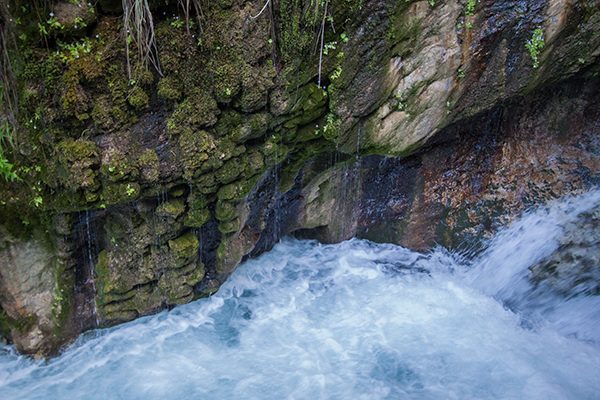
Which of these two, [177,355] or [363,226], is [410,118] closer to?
[363,226]

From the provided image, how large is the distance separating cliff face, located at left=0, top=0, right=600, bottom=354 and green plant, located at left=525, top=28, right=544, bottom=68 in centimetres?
2

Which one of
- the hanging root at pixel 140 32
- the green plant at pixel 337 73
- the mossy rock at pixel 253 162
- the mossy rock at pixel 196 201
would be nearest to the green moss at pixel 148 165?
the mossy rock at pixel 196 201

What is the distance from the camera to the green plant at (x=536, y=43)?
4.26 metres

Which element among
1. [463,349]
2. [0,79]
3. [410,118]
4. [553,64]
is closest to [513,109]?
[553,64]

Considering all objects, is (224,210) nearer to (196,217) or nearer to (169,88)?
(196,217)

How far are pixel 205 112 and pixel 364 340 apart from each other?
4.00 m

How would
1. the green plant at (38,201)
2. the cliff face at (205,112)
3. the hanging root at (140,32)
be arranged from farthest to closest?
1. the green plant at (38,201)
2. the cliff face at (205,112)
3. the hanging root at (140,32)

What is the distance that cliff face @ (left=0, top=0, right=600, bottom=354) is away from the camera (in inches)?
148

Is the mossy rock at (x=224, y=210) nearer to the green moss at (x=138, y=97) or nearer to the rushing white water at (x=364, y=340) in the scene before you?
the green moss at (x=138, y=97)

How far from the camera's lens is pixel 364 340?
5434 mm

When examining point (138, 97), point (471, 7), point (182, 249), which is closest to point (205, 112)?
point (138, 97)

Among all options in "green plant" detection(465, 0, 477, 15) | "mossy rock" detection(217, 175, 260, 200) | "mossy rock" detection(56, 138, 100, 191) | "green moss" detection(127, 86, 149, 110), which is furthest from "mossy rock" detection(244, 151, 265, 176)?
"green plant" detection(465, 0, 477, 15)

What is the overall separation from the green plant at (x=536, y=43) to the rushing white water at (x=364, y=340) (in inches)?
104

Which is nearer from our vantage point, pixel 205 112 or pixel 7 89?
pixel 7 89
